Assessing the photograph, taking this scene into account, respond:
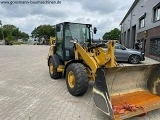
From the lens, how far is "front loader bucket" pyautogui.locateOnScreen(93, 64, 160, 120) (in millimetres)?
4254

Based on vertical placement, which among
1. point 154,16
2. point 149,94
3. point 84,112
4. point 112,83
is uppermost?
point 154,16

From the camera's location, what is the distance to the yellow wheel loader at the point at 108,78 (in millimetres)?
Result: 4250

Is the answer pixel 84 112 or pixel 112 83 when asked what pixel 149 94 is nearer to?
pixel 112 83

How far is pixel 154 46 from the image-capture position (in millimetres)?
18438

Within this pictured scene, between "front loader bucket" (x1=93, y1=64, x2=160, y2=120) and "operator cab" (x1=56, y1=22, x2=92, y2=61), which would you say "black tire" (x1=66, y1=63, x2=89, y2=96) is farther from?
"operator cab" (x1=56, y1=22, x2=92, y2=61)

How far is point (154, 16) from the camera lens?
64.4 feet

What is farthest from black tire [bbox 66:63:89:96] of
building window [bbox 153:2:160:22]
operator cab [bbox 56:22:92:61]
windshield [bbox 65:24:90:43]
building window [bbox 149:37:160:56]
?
building window [bbox 153:2:160:22]

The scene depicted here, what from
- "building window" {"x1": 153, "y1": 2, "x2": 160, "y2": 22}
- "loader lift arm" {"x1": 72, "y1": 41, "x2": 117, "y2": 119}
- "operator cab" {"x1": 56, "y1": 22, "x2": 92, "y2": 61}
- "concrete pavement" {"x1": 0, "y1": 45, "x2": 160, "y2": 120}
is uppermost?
"building window" {"x1": 153, "y1": 2, "x2": 160, "y2": 22}

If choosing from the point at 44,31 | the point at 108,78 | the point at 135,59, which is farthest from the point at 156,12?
the point at 44,31

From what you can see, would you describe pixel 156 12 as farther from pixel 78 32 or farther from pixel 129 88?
pixel 129 88

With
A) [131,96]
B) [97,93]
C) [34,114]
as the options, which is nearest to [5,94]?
[34,114]

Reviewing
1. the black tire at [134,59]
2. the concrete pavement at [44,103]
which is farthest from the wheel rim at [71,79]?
the black tire at [134,59]

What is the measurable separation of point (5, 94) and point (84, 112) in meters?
2.80

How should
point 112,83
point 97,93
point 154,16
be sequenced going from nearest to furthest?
point 97,93 → point 112,83 → point 154,16
